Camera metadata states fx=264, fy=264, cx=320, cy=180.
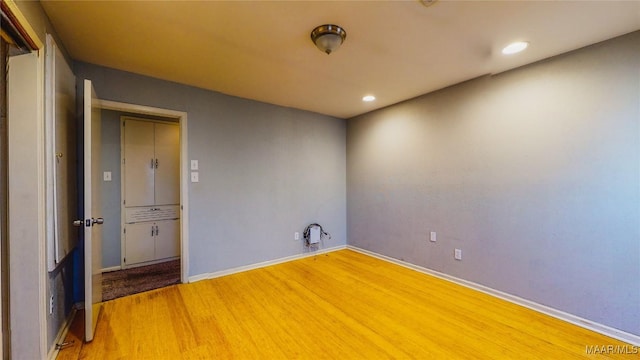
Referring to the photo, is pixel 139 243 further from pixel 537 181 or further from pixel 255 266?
pixel 537 181

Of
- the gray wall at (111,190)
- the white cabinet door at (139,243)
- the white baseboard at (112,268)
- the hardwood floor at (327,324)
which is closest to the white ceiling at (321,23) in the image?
the gray wall at (111,190)

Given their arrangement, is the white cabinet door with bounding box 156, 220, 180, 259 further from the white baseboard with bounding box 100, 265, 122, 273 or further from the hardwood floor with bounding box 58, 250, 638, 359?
the hardwood floor with bounding box 58, 250, 638, 359

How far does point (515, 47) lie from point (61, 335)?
421cm

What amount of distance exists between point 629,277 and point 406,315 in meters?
1.66

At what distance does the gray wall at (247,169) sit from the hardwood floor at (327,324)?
1.97 ft

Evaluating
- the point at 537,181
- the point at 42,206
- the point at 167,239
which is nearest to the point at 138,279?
the point at 167,239

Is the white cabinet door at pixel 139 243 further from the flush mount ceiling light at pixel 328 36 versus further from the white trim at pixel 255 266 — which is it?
the flush mount ceiling light at pixel 328 36

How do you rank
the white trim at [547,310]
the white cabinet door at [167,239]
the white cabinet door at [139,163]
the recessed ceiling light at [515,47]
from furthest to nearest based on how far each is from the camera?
1. the white cabinet door at [167,239]
2. the white cabinet door at [139,163]
3. the recessed ceiling light at [515,47]
4. the white trim at [547,310]

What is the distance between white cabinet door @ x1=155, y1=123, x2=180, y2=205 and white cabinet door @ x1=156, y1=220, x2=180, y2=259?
0.33m

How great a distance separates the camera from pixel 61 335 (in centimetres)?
198

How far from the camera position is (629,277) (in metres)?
1.98

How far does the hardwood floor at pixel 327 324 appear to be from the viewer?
1.86 metres

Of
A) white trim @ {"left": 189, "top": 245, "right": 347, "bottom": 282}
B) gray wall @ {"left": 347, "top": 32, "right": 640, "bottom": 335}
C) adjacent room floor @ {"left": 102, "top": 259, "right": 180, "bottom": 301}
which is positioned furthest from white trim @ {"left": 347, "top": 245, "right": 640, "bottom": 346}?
adjacent room floor @ {"left": 102, "top": 259, "right": 180, "bottom": 301}

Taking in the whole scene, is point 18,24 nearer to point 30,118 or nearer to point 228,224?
point 30,118
